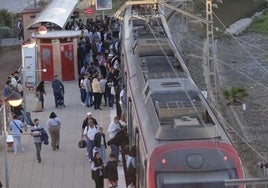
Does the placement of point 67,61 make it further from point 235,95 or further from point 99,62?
point 235,95

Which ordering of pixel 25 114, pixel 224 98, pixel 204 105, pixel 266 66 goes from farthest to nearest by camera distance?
pixel 266 66 < pixel 224 98 < pixel 25 114 < pixel 204 105

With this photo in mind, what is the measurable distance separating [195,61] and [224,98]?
34.0 feet

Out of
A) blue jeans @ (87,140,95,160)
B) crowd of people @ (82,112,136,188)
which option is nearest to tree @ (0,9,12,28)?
crowd of people @ (82,112,136,188)

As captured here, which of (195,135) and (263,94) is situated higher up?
(195,135)

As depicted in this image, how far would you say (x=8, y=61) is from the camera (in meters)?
41.1

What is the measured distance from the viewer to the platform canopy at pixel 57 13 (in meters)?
32.7

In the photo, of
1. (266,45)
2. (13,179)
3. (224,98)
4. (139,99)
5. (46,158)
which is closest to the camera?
(139,99)

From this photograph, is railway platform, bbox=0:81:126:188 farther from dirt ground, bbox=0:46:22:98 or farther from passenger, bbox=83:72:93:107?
dirt ground, bbox=0:46:22:98

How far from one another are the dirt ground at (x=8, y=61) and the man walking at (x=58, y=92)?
863 cm

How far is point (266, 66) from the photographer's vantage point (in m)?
39.2

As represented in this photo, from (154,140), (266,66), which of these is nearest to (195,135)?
(154,140)

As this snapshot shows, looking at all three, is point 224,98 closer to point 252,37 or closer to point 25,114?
point 25,114

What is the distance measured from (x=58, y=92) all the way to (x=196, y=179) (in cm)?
1434

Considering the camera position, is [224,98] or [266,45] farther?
[266,45]
